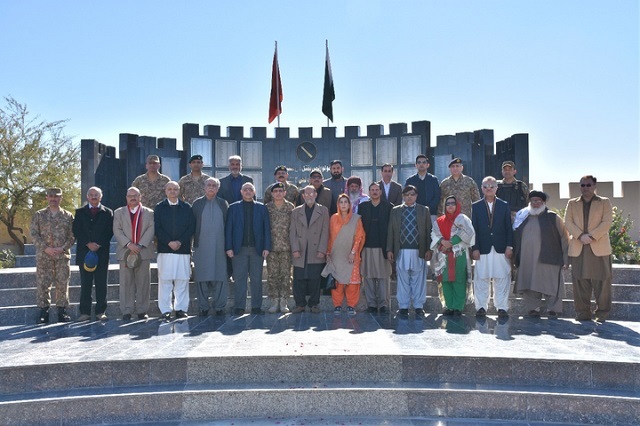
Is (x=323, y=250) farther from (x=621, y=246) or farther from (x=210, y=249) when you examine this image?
(x=621, y=246)

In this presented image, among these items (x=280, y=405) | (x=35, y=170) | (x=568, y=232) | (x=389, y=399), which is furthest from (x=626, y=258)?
(x=35, y=170)

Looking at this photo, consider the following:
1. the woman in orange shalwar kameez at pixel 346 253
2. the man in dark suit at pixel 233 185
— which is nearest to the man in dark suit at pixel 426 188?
the woman in orange shalwar kameez at pixel 346 253

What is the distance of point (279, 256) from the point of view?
298 inches

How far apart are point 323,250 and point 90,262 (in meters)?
2.83

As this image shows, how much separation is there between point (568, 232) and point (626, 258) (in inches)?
147

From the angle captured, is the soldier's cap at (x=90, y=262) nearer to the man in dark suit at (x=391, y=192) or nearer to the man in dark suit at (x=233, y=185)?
the man in dark suit at (x=233, y=185)

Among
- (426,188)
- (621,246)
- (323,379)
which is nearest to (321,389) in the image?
(323,379)

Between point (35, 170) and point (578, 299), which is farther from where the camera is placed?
point (35, 170)

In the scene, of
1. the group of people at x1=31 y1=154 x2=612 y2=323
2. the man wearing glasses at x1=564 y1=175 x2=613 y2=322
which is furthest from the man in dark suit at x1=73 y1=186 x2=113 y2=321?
the man wearing glasses at x1=564 y1=175 x2=613 y2=322

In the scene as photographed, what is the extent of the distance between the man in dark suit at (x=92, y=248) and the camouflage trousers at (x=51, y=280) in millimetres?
183

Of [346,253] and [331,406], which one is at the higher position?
[346,253]

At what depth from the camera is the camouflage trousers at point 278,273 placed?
753 cm

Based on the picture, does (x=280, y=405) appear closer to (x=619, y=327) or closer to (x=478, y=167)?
(x=619, y=327)

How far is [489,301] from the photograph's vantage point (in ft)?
24.9
